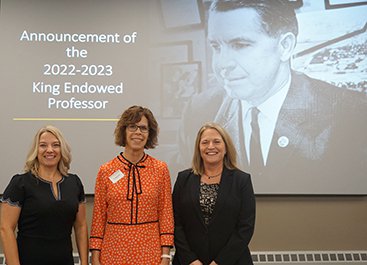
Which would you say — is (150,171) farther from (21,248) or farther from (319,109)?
(319,109)

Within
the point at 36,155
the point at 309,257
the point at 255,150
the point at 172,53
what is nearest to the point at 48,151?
the point at 36,155

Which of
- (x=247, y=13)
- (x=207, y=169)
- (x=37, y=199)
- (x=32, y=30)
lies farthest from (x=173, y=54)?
(x=37, y=199)

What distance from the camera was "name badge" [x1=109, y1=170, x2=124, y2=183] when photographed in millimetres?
2177

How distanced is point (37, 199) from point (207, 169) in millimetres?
951

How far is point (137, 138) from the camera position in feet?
7.14

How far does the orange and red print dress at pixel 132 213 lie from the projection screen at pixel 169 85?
142 centimetres

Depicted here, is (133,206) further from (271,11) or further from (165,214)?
(271,11)

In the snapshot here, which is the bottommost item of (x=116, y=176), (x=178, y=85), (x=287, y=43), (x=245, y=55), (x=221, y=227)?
(x=221, y=227)

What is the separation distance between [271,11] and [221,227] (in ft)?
7.71

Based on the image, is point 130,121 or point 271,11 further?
point 271,11

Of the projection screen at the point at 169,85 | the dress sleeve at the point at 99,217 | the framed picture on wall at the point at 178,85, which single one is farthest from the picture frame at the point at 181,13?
the dress sleeve at the point at 99,217

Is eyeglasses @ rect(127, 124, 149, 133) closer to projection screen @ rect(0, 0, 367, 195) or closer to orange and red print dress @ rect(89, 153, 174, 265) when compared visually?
orange and red print dress @ rect(89, 153, 174, 265)

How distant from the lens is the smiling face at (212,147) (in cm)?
228

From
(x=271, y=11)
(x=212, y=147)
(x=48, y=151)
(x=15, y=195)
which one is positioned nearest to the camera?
(x=15, y=195)
